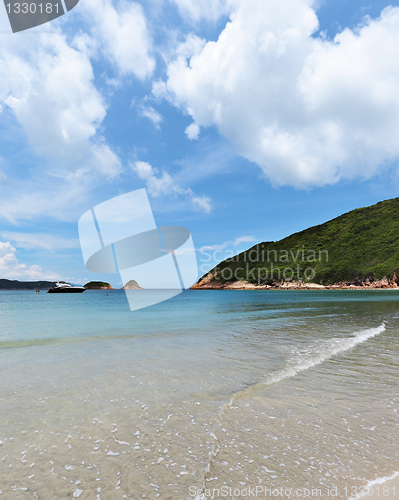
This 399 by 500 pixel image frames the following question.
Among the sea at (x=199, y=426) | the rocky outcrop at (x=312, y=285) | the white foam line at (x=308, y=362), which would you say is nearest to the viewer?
the sea at (x=199, y=426)

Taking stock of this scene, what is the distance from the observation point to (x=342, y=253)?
481 feet

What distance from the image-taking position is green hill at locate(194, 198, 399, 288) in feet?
402

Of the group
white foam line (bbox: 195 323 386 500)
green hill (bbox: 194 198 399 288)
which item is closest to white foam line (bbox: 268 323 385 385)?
white foam line (bbox: 195 323 386 500)

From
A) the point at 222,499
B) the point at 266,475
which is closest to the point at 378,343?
the point at 266,475

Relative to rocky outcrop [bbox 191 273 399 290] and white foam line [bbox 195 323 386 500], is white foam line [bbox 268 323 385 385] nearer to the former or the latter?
white foam line [bbox 195 323 386 500]

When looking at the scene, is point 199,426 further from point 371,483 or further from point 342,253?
point 342,253

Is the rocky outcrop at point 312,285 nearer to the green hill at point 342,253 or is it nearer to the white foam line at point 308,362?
the green hill at point 342,253

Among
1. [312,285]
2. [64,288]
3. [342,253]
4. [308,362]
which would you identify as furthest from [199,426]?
[342,253]

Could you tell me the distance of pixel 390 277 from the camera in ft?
357

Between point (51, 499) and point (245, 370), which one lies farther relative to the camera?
point (245, 370)

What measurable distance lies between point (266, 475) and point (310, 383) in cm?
465

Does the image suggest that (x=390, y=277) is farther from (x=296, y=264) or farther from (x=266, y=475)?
(x=266, y=475)

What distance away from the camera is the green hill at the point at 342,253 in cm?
12262

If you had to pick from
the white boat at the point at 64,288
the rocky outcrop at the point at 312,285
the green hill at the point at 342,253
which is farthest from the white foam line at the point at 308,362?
the white boat at the point at 64,288
